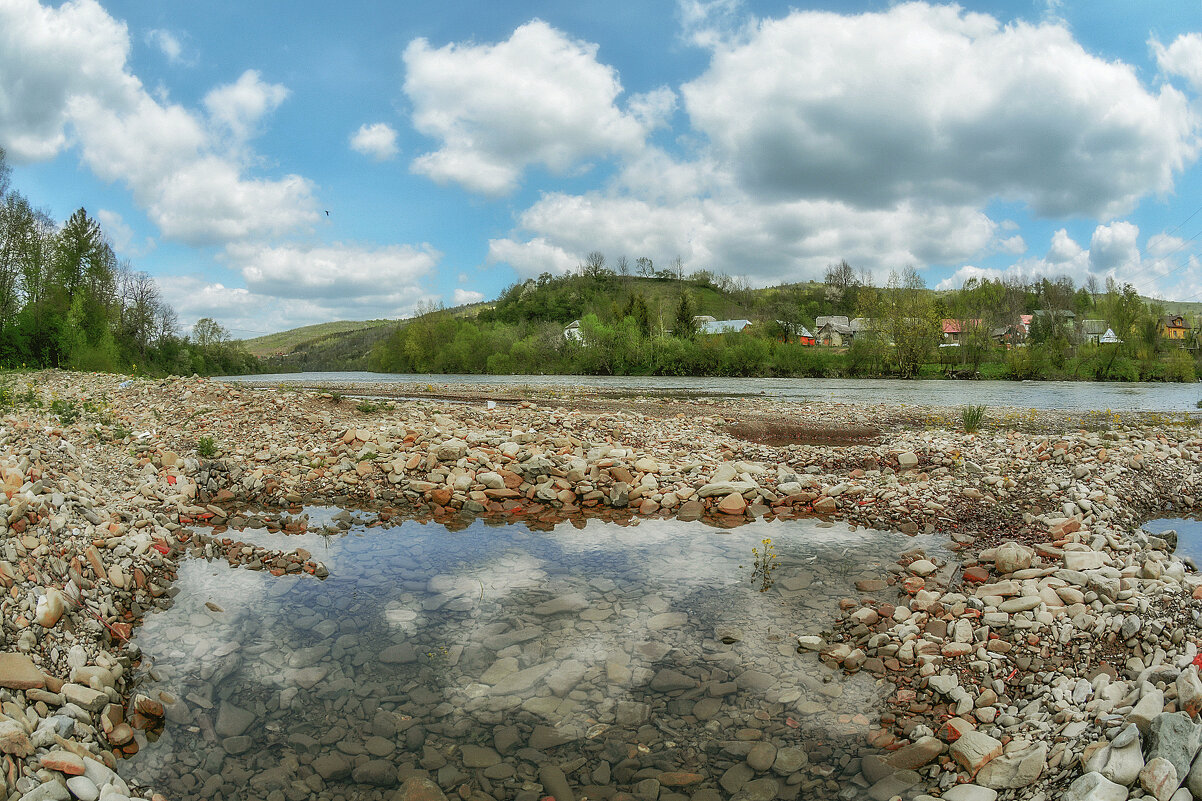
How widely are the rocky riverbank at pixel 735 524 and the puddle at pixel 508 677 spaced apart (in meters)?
0.24

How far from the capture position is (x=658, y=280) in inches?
4592

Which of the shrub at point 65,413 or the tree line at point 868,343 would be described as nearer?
the shrub at point 65,413

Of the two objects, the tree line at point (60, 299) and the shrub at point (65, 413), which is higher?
the tree line at point (60, 299)

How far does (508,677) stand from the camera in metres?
4.91

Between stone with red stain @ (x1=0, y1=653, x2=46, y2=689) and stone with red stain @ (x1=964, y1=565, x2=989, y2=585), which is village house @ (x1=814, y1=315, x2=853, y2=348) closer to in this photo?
stone with red stain @ (x1=964, y1=565, x2=989, y2=585)

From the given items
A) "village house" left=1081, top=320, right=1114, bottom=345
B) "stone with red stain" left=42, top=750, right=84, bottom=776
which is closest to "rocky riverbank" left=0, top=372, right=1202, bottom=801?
"stone with red stain" left=42, top=750, right=84, bottom=776

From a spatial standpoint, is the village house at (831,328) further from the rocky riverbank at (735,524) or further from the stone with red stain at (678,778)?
the stone with red stain at (678,778)

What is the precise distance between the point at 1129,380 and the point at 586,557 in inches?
2243

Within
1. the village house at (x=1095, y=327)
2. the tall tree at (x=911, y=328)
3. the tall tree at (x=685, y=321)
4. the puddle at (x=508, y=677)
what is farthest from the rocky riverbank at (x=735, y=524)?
the village house at (x=1095, y=327)

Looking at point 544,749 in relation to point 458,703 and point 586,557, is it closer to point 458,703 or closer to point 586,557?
point 458,703

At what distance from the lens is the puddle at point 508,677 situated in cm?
384

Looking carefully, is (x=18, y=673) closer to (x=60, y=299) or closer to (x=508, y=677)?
(x=508, y=677)

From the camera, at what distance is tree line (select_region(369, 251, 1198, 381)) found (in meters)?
48.8

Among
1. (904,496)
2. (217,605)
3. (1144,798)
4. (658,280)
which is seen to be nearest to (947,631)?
(1144,798)
